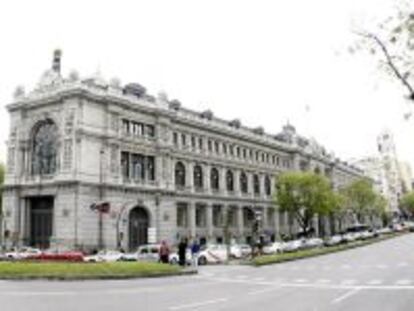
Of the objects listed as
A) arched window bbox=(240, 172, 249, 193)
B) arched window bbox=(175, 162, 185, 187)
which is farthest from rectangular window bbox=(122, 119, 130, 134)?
arched window bbox=(240, 172, 249, 193)

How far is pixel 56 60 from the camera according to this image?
64875 millimetres

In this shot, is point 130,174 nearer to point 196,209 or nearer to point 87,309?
point 196,209

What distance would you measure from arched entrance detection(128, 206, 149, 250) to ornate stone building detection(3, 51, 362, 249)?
114 mm

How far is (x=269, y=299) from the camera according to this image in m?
17.4

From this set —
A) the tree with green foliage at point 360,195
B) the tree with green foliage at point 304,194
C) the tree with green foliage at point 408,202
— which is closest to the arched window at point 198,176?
the tree with green foliage at point 304,194

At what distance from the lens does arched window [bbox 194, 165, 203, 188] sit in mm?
A: 74619

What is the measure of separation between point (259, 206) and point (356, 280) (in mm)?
63720

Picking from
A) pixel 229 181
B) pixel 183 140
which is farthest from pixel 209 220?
pixel 183 140

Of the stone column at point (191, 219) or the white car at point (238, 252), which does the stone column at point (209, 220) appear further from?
the white car at point (238, 252)

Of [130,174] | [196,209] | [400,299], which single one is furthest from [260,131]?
[400,299]

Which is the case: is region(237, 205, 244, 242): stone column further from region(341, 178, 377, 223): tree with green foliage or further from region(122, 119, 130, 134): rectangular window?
region(341, 178, 377, 223): tree with green foliage

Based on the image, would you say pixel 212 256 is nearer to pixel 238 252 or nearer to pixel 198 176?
pixel 238 252

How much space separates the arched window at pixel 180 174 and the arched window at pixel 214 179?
6801 millimetres

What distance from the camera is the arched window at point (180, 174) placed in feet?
233
